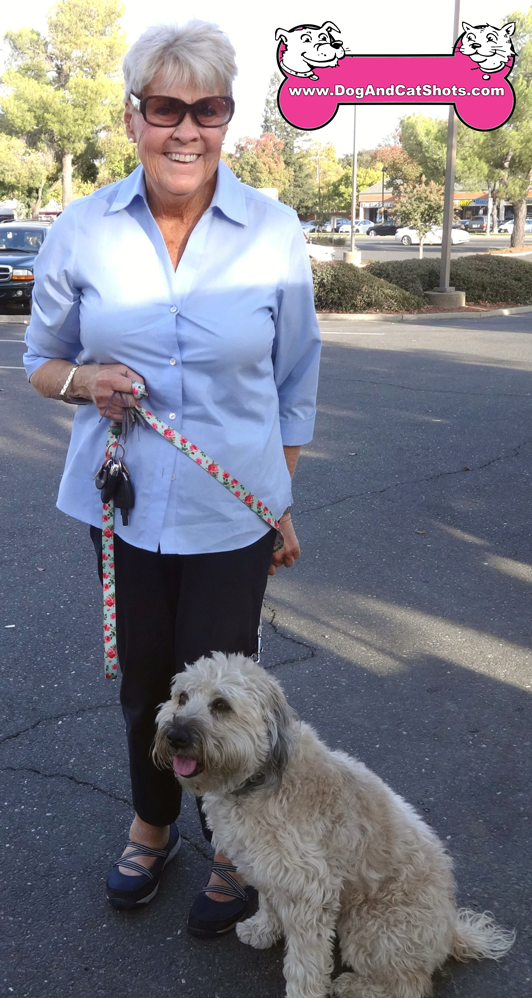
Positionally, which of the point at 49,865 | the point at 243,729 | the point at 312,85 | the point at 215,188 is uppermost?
the point at 312,85

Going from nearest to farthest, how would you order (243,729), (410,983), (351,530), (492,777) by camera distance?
(243,729) → (410,983) → (492,777) → (351,530)

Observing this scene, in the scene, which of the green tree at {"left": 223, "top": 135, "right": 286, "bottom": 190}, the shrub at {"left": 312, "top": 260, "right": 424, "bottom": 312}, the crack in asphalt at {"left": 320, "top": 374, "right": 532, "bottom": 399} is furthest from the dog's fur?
the green tree at {"left": 223, "top": 135, "right": 286, "bottom": 190}

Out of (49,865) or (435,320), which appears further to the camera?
(435,320)

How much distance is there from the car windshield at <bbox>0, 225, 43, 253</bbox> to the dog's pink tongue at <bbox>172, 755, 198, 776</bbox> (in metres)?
17.1

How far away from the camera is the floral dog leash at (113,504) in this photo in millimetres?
2309

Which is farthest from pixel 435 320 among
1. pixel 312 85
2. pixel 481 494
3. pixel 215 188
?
pixel 215 188

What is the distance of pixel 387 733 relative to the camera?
3.60m

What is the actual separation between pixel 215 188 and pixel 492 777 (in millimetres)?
2310

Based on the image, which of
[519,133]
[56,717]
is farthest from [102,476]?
[519,133]

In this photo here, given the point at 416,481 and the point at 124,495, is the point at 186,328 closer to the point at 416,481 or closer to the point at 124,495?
the point at 124,495

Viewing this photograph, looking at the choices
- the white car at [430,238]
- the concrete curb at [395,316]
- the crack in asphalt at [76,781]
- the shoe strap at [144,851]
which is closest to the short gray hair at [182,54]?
the shoe strap at [144,851]

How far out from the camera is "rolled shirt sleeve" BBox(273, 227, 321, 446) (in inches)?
95.1

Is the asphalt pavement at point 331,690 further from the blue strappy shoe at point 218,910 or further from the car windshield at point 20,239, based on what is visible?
the car windshield at point 20,239

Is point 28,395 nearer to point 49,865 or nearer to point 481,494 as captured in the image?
A: point 481,494
